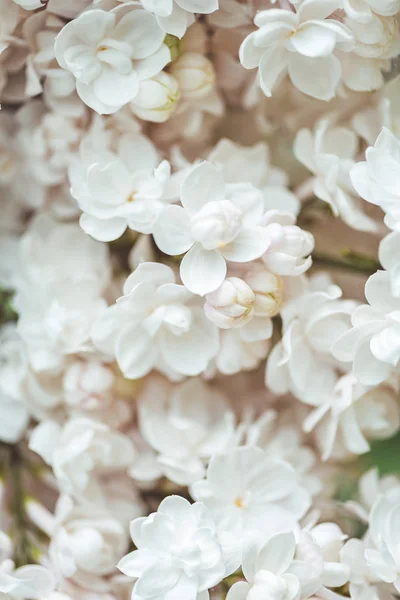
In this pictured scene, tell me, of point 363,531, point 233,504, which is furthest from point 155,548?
point 363,531

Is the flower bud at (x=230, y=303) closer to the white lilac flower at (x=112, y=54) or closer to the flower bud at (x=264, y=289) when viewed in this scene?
the flower bud at (x=264, y=289)

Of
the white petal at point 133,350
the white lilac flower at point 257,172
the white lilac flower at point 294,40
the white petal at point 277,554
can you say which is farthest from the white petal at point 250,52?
the white petal at point 277,554

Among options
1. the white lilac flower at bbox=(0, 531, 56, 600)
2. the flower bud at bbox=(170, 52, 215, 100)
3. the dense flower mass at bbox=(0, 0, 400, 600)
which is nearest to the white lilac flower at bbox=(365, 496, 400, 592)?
the dense flower mass at bbox=(0, 0, 400, 600)

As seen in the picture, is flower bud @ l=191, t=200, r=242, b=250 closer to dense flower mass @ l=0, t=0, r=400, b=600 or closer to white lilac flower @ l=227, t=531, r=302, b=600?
dense flower mass @ l=0, t=0, r=400, b=600

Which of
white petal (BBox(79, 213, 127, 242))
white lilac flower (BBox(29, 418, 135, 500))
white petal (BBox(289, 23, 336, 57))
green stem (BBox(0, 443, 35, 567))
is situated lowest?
green stem (BBox(0, 443, 35, 567))

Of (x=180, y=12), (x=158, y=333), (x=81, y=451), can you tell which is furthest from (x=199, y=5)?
(x=81, y=451)

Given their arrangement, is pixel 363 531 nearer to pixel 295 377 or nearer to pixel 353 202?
pixel 295 377
